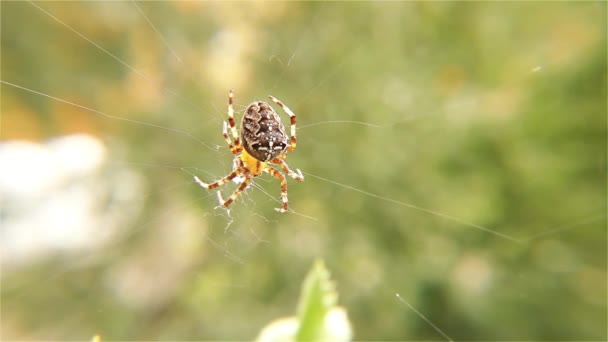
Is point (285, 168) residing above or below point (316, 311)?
above

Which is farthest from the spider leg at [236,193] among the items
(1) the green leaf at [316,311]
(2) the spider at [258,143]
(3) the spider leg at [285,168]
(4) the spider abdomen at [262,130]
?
(1) the green leaf at [316,311]

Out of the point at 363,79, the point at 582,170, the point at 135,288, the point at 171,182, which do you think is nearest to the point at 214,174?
the point at 171,182

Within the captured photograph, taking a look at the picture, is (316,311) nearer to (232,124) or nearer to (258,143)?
(258,143)

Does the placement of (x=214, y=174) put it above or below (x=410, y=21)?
below

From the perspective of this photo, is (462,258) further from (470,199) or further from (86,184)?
(86,184)

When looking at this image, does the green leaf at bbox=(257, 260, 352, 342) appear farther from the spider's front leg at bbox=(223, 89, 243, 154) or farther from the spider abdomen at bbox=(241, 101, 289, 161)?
the spider's front leg at bbox=(223, 89, 243, 154)

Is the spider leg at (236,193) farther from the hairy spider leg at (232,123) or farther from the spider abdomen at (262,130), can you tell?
the spider abdomen at (262,130)

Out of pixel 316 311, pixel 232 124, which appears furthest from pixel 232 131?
pixel 316 311
